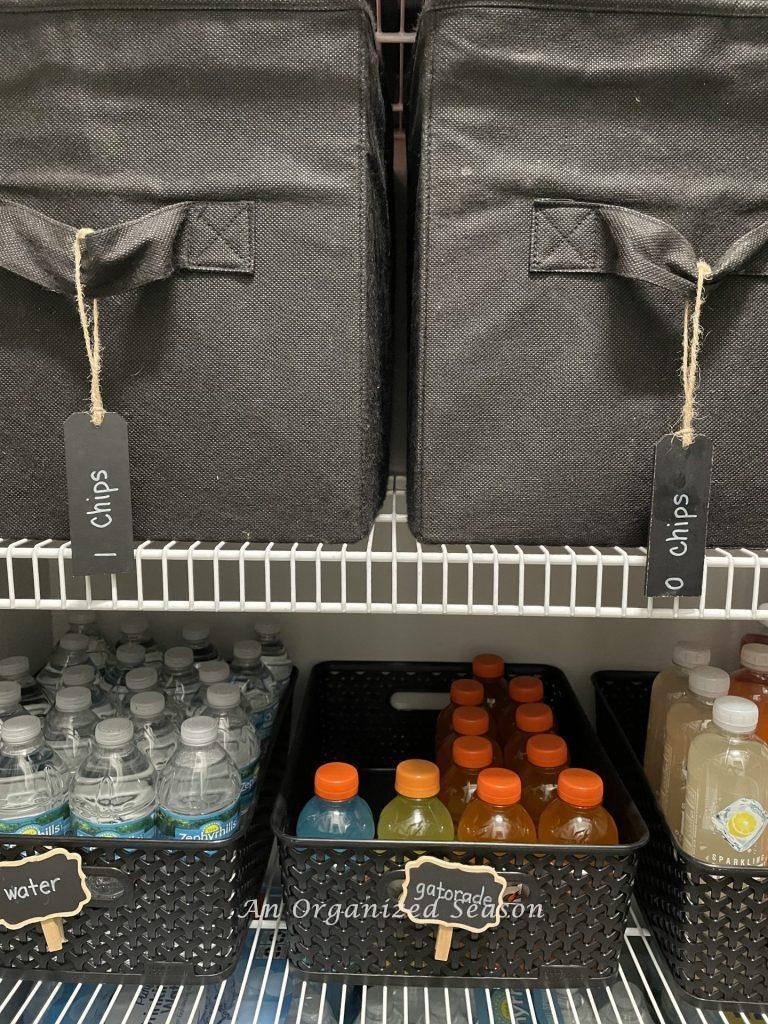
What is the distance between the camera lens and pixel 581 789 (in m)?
0.81

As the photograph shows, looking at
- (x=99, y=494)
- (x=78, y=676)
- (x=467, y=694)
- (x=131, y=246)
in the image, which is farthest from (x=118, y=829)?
(x=131, y=246)

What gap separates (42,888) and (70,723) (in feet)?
0.64

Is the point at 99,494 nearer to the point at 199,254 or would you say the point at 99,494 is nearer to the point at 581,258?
the point at 199,254

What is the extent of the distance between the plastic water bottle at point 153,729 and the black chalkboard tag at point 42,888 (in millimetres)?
142

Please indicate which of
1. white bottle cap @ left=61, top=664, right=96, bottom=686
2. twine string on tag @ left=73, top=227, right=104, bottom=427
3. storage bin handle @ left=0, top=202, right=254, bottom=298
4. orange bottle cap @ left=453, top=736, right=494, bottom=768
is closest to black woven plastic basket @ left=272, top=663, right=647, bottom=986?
orange bottle cap @ left=453, top=736, right=494, bottom=768

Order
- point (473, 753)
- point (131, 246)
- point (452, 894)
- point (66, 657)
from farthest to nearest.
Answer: point (66, 657) < point (473, 753) < point (452, 894) < point (131, 246)

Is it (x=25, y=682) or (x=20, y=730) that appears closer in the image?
(x=20, y=730)

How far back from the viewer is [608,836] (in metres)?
0.82

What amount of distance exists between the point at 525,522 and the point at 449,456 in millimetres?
97

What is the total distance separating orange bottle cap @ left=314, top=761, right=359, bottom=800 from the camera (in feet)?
2.68

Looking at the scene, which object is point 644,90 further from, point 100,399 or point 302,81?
point 100,399

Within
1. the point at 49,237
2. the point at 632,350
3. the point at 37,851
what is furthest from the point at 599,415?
the point at 37,851

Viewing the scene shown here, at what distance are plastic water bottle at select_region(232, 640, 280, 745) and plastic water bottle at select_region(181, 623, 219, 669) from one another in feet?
0.14

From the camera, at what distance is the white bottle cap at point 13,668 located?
3.26ft
